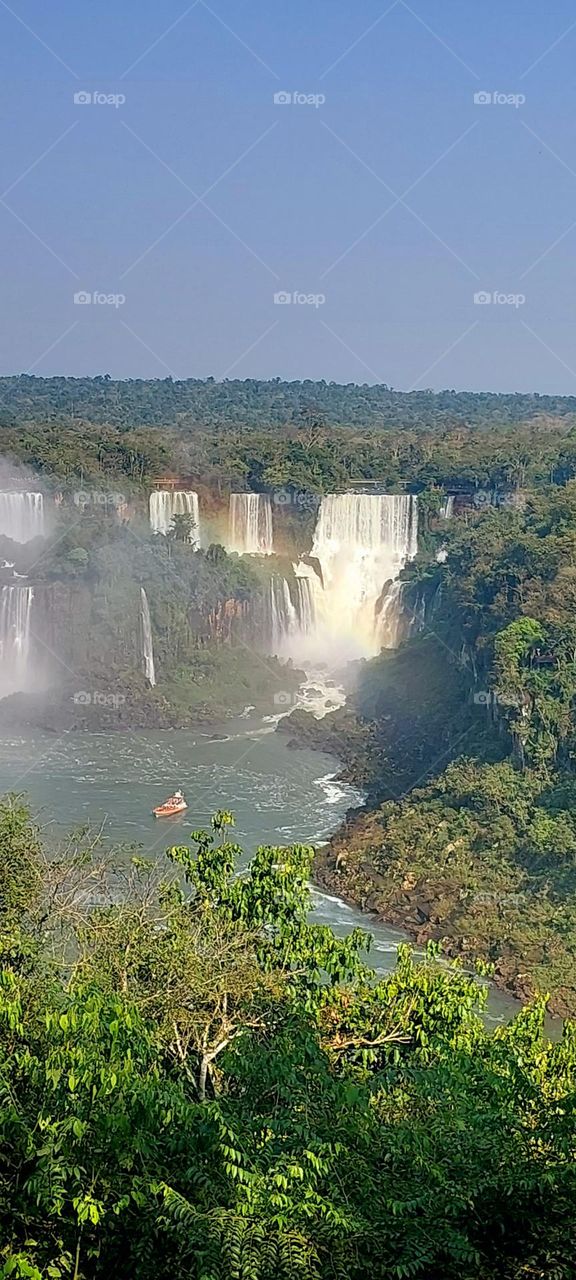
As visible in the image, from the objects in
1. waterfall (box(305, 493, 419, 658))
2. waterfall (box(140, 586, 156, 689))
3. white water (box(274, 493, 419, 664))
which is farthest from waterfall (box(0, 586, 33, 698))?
waterfall (box(305, 493, 419, 658))

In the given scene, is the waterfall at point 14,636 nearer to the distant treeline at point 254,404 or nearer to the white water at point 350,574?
the white water at point 350,574

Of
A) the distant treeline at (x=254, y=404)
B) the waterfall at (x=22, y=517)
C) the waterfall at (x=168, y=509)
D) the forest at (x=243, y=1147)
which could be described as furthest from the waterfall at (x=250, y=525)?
the forest at (x=243, y=1147)

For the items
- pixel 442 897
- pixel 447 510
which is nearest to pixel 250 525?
pixel 447 510

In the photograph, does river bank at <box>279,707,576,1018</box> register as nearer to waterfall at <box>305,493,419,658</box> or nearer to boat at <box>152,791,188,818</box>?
boat at <box>152,791,188,818</box>

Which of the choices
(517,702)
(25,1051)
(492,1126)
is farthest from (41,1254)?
(517,702)

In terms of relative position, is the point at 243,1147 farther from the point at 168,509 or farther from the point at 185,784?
the point at 168,509
